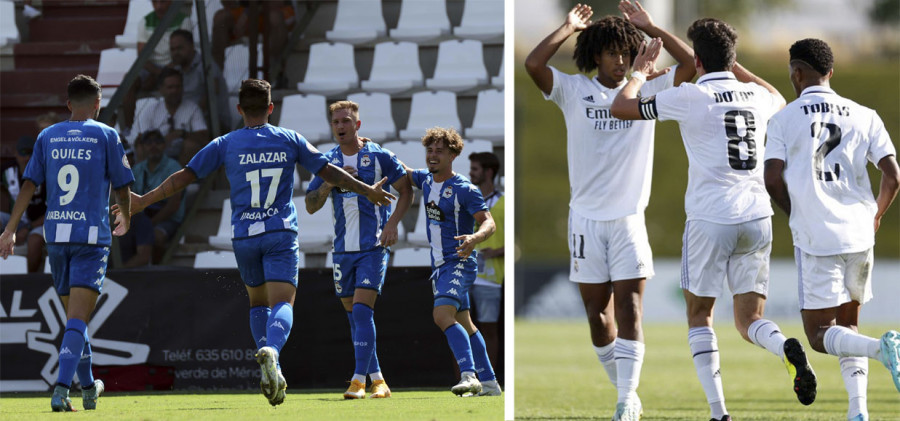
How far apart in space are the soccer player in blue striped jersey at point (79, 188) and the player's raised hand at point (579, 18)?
2.91 m

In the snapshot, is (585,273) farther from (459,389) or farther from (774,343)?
(459,389)

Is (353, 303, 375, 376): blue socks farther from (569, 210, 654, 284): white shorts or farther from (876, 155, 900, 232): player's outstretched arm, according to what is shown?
(876, 155, 900, 232): player's outstretched arm

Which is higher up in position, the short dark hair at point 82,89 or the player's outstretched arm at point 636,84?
the short dark hair at point 82,89

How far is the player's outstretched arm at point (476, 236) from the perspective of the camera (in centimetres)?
745

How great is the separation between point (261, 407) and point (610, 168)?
2.76 m

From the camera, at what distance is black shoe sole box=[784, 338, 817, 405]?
5.58 m

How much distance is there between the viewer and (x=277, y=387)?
6277 mm

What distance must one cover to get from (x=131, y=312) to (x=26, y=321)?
95 centimetres

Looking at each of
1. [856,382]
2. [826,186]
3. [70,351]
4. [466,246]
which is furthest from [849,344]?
[70,351]

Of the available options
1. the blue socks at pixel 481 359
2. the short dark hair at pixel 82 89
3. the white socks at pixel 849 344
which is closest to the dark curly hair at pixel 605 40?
the white socks at pixel 849 344

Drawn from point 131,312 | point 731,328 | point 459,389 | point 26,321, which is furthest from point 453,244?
point 731,328

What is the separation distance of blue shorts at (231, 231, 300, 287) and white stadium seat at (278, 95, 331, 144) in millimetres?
4609

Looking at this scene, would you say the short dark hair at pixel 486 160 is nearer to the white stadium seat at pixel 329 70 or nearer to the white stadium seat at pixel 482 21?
the white stadium seat at pixel 329 70

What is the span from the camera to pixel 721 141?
5.98 meters
